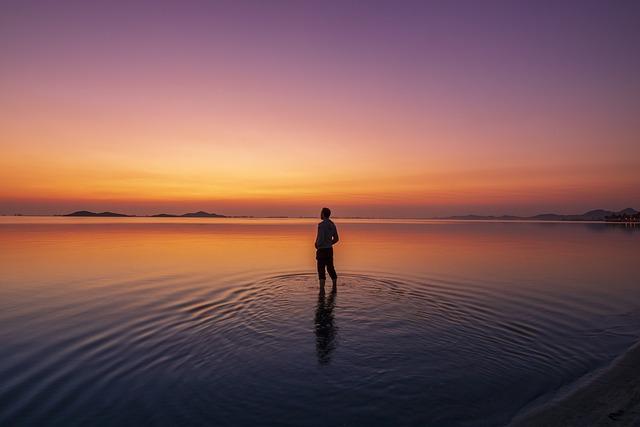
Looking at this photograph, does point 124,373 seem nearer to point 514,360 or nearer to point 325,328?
point 325,328

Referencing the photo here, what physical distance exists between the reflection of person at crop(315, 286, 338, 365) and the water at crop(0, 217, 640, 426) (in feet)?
0.21

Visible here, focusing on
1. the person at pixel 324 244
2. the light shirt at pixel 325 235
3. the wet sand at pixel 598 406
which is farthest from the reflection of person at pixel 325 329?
the wet sand at pixel 598 406

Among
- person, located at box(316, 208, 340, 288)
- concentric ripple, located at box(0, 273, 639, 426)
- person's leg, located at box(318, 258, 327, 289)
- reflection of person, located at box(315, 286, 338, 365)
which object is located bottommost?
concentric ripple, located at box(0, 273, 639, 426)

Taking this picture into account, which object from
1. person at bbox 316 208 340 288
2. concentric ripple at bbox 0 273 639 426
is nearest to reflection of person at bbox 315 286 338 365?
concentric ripple at bbox 0 273 639 426

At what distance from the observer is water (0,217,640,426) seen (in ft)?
19.7

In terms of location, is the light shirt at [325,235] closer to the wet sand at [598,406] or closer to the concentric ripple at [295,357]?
the concentric ripple at [295,357]

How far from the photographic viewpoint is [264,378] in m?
7.04

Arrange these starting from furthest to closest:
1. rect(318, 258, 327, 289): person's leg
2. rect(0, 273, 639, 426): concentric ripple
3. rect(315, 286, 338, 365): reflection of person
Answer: rect(318, 258, 327, 289): person's leg → rect(315, 286, 338, 365): reflection of person → rect(0, 273, 639, 426): concentric ripple

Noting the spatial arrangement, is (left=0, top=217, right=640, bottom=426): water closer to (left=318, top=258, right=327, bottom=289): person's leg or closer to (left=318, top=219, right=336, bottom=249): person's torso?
(left=318, top=258, right=327, bottom=289): person's leg

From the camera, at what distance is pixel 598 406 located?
5945 mm

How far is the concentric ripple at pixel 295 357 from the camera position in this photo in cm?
595

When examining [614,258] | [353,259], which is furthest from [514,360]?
[614,258]

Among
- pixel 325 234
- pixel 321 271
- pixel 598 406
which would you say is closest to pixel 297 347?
pixel 598 406

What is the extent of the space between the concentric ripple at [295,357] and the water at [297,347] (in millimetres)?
36
